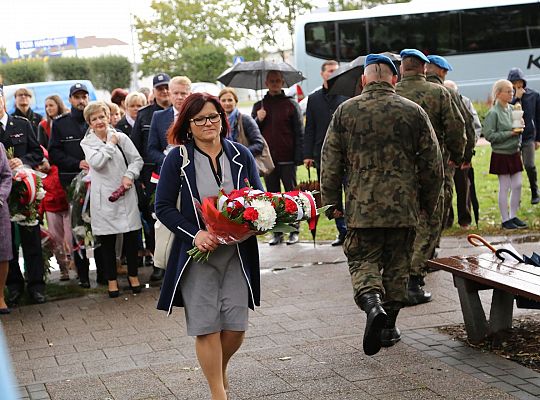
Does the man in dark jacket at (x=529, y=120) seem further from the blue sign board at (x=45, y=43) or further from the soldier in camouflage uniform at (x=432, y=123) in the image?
the blue sign board at (x=45, y=43)

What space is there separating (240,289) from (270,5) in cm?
4020

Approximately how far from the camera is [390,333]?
21.8ft

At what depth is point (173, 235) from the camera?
5430 mm

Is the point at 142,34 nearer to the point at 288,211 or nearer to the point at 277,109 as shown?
the point at 277,109

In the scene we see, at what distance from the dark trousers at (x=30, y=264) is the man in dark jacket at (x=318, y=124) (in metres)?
3.79

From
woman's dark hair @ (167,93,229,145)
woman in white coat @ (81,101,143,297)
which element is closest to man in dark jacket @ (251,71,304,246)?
woman in white coat @ (81,101,143,297)

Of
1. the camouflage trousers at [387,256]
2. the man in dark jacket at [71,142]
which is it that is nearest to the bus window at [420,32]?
the man in dark jacket at [71,142]

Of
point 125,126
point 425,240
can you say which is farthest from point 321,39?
point 425,240

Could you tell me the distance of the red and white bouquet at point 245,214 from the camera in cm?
491

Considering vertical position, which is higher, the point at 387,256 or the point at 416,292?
the point at 387,256

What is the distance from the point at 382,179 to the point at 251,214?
73.4 inches

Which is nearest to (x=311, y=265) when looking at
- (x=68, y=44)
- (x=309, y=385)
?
(x=309, y=385)

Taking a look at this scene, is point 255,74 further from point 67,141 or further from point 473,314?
point 473,314

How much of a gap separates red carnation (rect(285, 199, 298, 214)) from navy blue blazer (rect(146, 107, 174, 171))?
4545 millimetres
